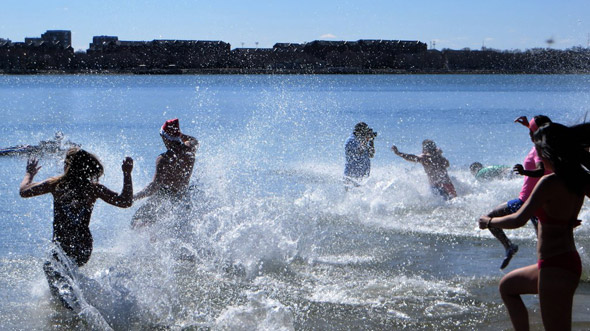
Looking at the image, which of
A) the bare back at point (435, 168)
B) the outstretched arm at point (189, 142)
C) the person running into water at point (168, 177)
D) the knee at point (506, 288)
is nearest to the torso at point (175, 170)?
the person running into water at point (168, 177)

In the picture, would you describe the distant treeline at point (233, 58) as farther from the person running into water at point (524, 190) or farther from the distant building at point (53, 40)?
the person running into water at point (524, 190)

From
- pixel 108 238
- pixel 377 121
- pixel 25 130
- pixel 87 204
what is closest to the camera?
pixel 87 204

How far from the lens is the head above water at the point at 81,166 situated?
5945 millimetres

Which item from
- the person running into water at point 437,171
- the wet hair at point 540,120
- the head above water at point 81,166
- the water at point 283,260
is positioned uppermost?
the wet hair at point 540,120

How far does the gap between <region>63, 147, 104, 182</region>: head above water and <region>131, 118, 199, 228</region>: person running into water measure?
1.91 m

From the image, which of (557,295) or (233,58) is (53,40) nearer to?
(233,58)

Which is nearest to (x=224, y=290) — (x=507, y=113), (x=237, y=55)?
(x=507, y=113)

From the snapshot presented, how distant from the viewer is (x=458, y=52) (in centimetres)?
13438

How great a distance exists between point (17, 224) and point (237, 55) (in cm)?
12192

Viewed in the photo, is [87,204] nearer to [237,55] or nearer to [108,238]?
[108,238]

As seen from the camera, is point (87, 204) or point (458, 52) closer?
point (87, 204)

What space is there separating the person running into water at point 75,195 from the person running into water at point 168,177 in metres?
1.81

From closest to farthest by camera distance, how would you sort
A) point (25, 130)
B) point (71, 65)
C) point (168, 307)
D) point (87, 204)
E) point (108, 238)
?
point (87, 204) < point (168, 307) < point (108, 238) < point (25, 130) < point (71, 65)

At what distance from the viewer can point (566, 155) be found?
442 centimetres
